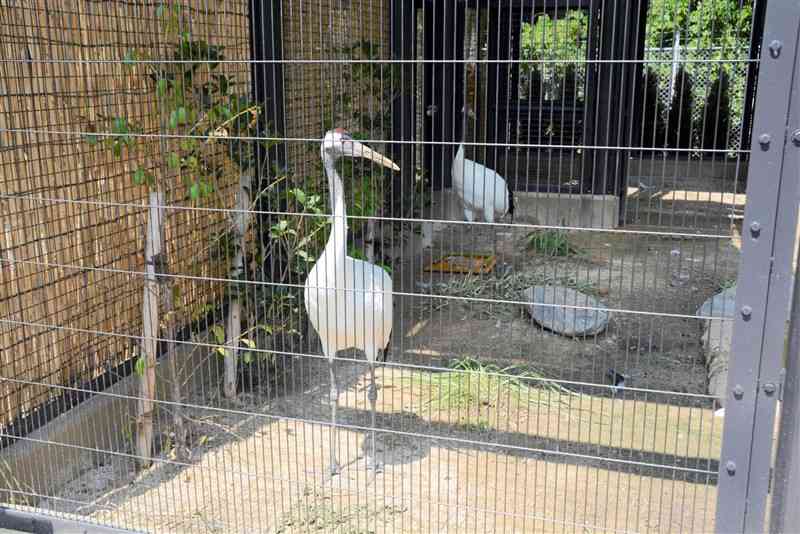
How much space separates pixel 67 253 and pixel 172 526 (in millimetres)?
1287

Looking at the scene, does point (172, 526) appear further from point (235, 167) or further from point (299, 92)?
point (299, 92)

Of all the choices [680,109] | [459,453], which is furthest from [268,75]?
[680,109]

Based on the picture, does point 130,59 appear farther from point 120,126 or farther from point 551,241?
point 551,241

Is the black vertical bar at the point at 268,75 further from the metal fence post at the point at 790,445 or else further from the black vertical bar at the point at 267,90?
the metal fence post at the point at 790,445

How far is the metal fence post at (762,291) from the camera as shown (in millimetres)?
1758

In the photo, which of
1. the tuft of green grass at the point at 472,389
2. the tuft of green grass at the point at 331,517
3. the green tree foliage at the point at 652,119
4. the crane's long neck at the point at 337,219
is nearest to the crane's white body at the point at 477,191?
the green tree foliage at the point at 652,119

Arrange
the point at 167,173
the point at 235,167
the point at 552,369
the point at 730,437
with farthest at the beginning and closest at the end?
the point at 552,369
the point at 235,167
the point at 167,173
the point at 730,437

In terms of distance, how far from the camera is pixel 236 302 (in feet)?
12.7

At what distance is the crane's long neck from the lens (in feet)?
10.6

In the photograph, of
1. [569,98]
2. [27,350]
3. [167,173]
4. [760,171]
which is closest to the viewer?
[760,171]

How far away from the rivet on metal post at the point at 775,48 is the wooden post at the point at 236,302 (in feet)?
7.69

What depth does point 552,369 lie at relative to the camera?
4445 mm

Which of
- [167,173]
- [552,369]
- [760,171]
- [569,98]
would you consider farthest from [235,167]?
[569,98]

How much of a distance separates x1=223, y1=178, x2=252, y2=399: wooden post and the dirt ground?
0.48 feet
